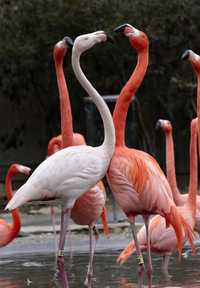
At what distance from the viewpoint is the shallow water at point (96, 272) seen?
28.8ft

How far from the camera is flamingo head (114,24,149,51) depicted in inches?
308

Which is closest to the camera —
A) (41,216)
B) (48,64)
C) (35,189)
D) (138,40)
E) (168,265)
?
(35,189)

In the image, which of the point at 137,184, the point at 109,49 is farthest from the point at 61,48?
the point at 109,49

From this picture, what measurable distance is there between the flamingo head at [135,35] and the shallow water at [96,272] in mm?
2103

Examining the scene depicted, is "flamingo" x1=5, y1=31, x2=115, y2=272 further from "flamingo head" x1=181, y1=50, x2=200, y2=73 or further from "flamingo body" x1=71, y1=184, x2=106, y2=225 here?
"flamingo body" x1=71, y1=184, x2=106, y2=225

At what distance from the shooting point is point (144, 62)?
801 centimetres

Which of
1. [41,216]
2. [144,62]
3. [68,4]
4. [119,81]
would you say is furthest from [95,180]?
[119,81]

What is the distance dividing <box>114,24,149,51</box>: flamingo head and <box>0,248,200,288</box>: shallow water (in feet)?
6.90

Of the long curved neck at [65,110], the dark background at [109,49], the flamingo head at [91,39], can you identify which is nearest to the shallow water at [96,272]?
the long curved neck at [65,110]

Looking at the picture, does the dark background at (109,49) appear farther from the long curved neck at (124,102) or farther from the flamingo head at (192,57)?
the flamingo head at (192,57)

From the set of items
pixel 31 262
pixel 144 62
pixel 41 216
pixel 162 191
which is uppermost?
pixel 144 62

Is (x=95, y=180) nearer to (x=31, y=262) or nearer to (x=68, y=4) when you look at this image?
(x=31, y=262)

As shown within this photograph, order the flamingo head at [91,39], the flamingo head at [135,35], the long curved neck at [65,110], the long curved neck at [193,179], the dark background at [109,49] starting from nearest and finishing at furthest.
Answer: the flamingo head at [91,39] → the flamingo head at [135,35] → the long curved neck at [65,110] → the long curved neck at [193,179] → the dark background at [109,49]

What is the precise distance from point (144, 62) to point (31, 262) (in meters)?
3.68
